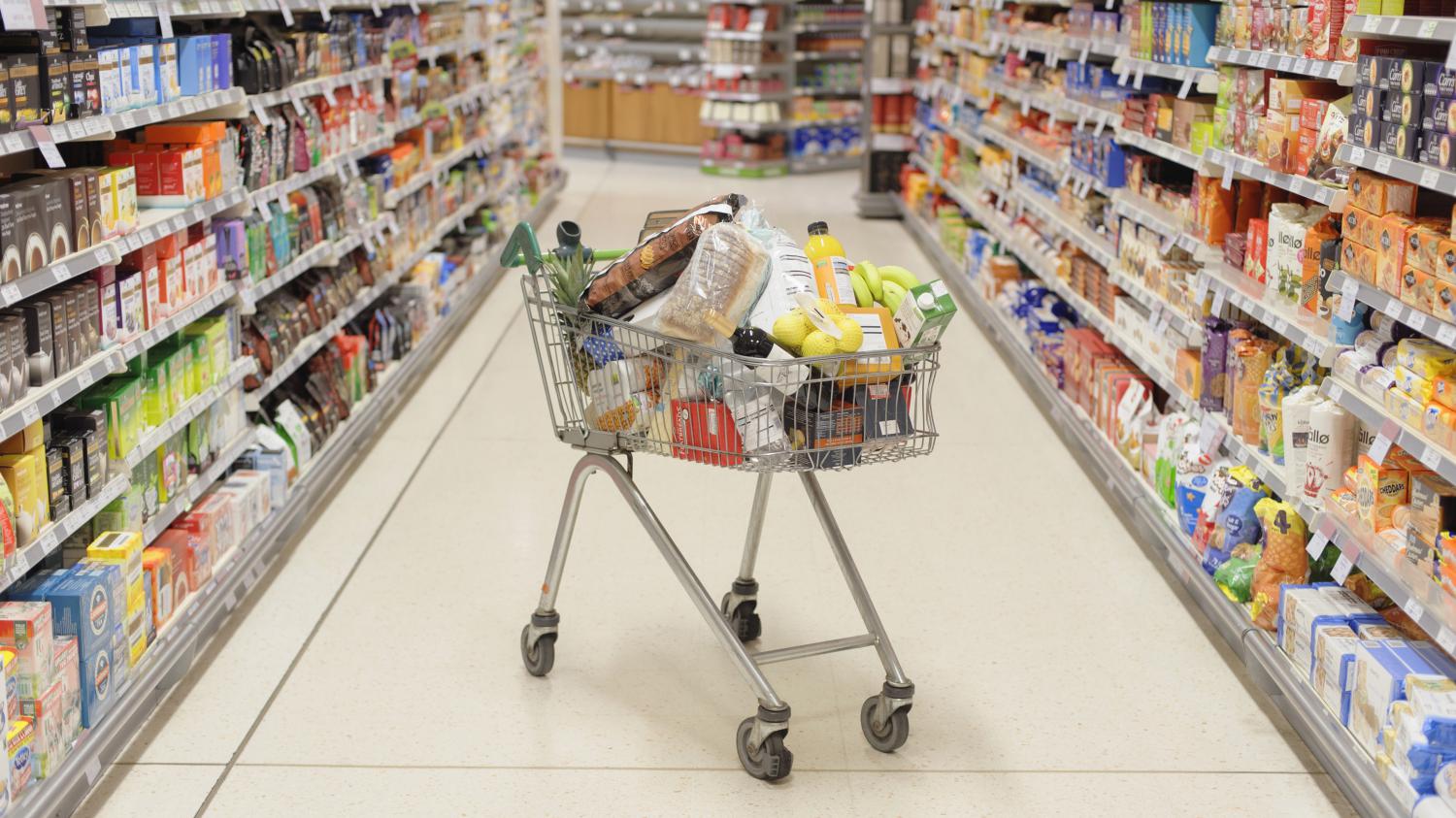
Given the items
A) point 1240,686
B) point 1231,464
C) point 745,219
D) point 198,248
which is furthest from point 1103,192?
point 198,248

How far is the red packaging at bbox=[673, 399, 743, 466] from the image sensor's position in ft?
9.85

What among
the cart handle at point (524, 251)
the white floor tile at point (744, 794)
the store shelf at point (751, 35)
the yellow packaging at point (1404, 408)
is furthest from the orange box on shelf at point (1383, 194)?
the store shelf at point (751, 35)

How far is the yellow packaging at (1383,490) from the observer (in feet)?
10.4

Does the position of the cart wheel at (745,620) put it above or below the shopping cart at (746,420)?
below

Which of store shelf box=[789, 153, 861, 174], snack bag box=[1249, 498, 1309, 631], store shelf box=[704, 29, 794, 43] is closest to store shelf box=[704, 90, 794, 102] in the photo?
store shelf box=[704, 29, 794, 43]

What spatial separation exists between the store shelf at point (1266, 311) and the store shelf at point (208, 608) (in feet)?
9.25

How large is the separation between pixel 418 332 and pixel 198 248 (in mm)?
2728

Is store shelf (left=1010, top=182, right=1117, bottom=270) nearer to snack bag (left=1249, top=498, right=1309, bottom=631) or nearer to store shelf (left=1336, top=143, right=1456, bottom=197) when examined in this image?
snack bag (left=1249, top=498, right=1309, bottom=631)

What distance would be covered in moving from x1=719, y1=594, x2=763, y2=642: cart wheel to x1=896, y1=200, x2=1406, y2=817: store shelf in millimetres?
1205

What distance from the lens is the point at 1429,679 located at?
2850 millimetres

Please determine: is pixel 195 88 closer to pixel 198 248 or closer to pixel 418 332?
pixel 198 248

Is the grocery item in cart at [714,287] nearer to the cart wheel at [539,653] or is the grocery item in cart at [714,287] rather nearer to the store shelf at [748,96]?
the cart wheel at [539,653]

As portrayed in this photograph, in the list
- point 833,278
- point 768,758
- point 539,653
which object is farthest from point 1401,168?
point 539,653

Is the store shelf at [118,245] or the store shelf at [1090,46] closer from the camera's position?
the store shelf at [118,245]
